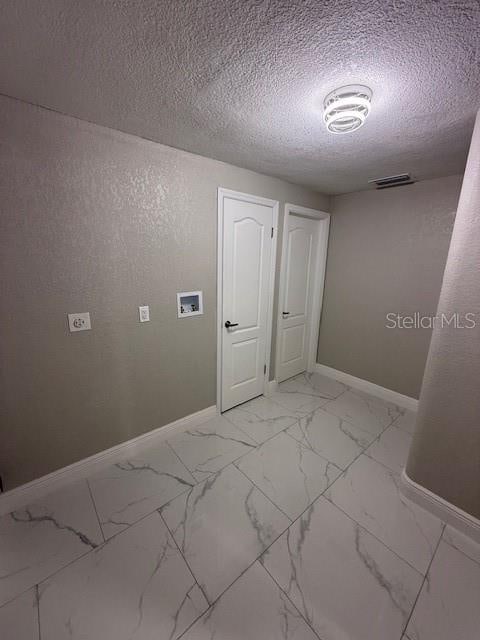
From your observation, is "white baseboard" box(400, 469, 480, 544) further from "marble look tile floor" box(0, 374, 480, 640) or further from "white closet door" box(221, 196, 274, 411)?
"white closet door" box(221, 196, 274, 411)

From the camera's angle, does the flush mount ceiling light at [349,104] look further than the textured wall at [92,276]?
No

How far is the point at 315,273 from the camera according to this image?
322 centimetres

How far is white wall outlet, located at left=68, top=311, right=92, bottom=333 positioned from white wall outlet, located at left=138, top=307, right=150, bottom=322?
327 mm

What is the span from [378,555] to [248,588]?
2.34ft

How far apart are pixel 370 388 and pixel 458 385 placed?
5.42ft

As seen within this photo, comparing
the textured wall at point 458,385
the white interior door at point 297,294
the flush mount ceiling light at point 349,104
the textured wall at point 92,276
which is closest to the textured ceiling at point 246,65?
the flush mount ceiling light at point 349,104

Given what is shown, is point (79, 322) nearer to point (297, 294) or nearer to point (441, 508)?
point (297, 294)

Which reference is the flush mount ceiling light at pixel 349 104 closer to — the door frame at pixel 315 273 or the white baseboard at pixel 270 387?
the door frame at pixel 315 273

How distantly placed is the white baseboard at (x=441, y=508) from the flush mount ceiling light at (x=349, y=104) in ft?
7.12

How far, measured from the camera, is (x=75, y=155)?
1444mm

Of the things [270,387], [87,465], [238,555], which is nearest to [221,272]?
[270,387]

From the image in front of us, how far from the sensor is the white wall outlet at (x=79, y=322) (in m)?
1.58

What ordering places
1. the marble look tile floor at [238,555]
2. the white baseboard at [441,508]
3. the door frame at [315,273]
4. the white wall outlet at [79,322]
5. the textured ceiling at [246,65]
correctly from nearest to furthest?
the textured ceiling at [246,65] → the marble look tile floor at [238,555] → the white baseboard at [441,508] → the white wall outlet at [79,322] → the door frame at [315,273]

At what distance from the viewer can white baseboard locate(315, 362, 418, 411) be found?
8.93 feet
